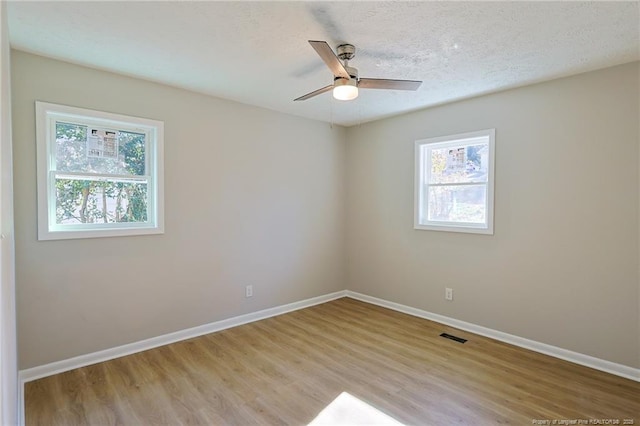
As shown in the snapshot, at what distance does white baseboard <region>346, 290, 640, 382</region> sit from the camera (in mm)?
2801

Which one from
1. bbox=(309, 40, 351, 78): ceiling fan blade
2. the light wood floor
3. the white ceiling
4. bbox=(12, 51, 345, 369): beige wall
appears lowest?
the light wood floor

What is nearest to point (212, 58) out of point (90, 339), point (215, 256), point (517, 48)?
point (215, 256)

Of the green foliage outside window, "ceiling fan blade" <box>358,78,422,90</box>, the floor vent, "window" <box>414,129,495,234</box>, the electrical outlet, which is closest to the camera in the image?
"ceiling fan blade" <box>358,78,422,90</box>

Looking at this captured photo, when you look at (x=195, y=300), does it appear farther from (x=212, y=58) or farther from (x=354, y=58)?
(x=354, y=58)

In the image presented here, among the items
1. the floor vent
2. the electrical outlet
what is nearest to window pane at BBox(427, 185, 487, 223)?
the electrical outlet

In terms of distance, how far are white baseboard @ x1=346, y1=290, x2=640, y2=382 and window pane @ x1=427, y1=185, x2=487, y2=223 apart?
3.72 ft

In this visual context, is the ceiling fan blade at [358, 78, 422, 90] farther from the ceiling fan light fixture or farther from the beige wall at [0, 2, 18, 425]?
the beige wall at [0, 2, 18, 425]

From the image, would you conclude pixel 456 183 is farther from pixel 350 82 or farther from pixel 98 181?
pixel 98 181

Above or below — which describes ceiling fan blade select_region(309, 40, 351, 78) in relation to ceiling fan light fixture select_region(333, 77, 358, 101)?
above

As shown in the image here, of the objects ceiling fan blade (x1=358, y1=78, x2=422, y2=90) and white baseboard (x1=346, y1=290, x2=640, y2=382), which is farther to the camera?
white baseboard (x1=346, y1=290, x2=640, y2=382)

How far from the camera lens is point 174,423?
2221 mm

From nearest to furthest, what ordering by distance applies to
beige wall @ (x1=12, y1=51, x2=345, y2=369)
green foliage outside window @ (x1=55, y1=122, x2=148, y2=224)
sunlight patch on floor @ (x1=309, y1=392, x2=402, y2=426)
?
sunlight patch on floor @ (x1=309, y1=392, x2=402, y2=426) → beige wall @ (x1=12, y1=51, x2=345, y2=369) → green foliage outside window @ (x1=55, y1=122, x2=148, y2=224)

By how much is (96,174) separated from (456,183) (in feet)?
11.7

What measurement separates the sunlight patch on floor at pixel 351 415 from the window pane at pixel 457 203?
2277mm
